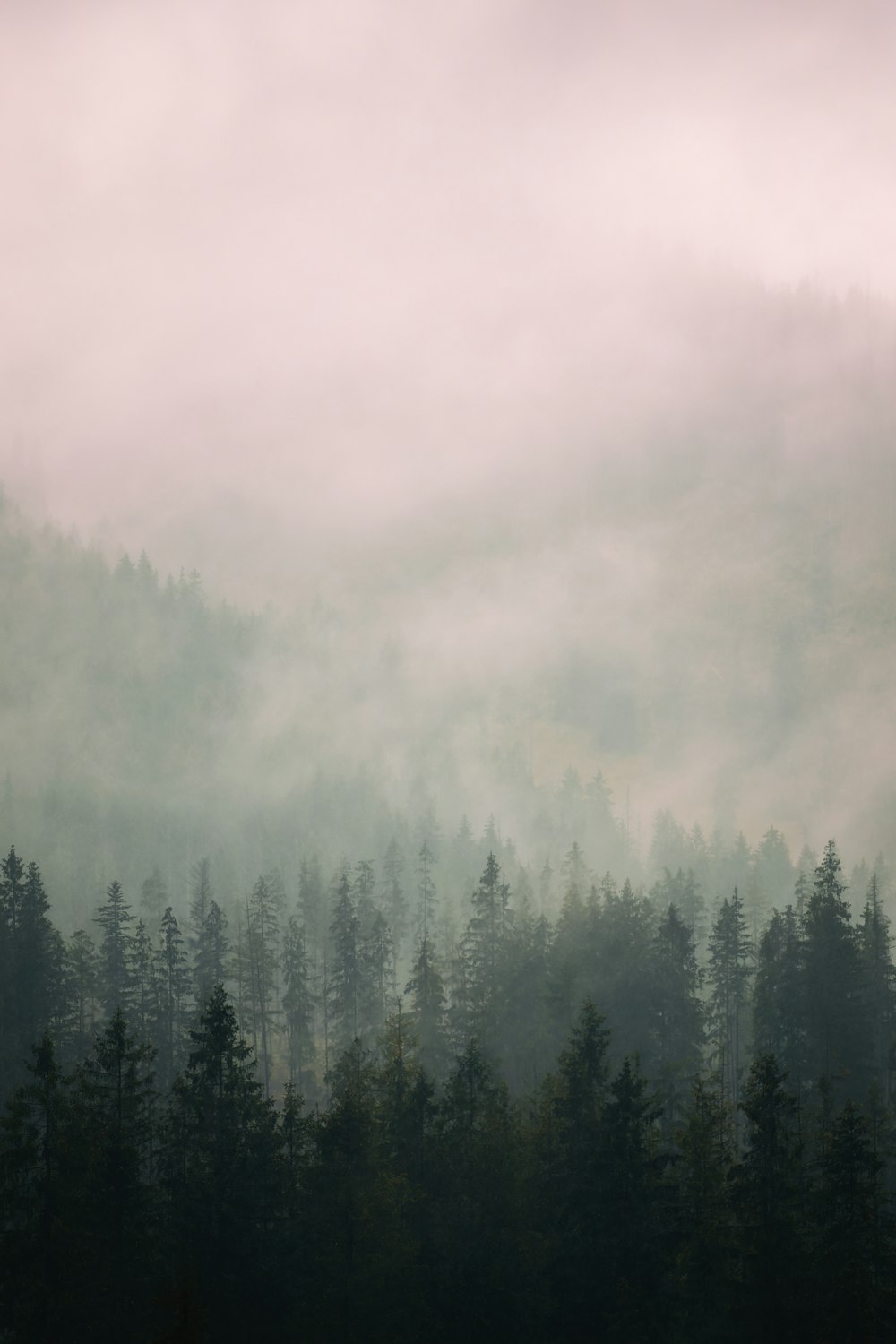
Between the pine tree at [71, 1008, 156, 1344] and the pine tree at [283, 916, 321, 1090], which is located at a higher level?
the pine tree at [283, 916, 321, 1090]

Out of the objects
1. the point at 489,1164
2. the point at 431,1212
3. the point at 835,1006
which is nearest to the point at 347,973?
the point at 835,1006

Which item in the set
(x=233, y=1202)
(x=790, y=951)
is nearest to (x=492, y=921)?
(x=790, y=951)

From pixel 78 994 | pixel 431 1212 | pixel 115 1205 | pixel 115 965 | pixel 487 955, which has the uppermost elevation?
pixel 115 965

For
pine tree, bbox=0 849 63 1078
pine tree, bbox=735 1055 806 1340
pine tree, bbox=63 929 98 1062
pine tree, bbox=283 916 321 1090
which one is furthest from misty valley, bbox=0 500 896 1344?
pine tree, bbox=283 916 321 1090

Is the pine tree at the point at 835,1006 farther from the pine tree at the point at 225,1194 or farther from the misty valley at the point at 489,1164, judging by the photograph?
the pine tree at the point at 225,1194

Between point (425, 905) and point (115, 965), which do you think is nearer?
point (115, 965)

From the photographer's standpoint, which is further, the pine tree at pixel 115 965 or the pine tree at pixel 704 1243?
the pine tree at pixel 115 965

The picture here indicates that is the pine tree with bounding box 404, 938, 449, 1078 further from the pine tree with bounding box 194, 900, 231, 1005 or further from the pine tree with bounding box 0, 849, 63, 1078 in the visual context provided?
the pine tree with bounding box 0, 849, 63, 1078

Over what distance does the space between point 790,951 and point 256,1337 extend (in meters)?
34.2

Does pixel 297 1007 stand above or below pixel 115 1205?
above

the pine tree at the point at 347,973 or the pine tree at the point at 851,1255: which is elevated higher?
the pine tree at the point at 347,973

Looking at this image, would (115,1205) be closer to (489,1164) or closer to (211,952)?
(489,1164)

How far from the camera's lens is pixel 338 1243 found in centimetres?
3216

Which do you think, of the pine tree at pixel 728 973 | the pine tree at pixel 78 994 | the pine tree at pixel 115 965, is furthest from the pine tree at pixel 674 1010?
the pine tree at pixel 78 994
